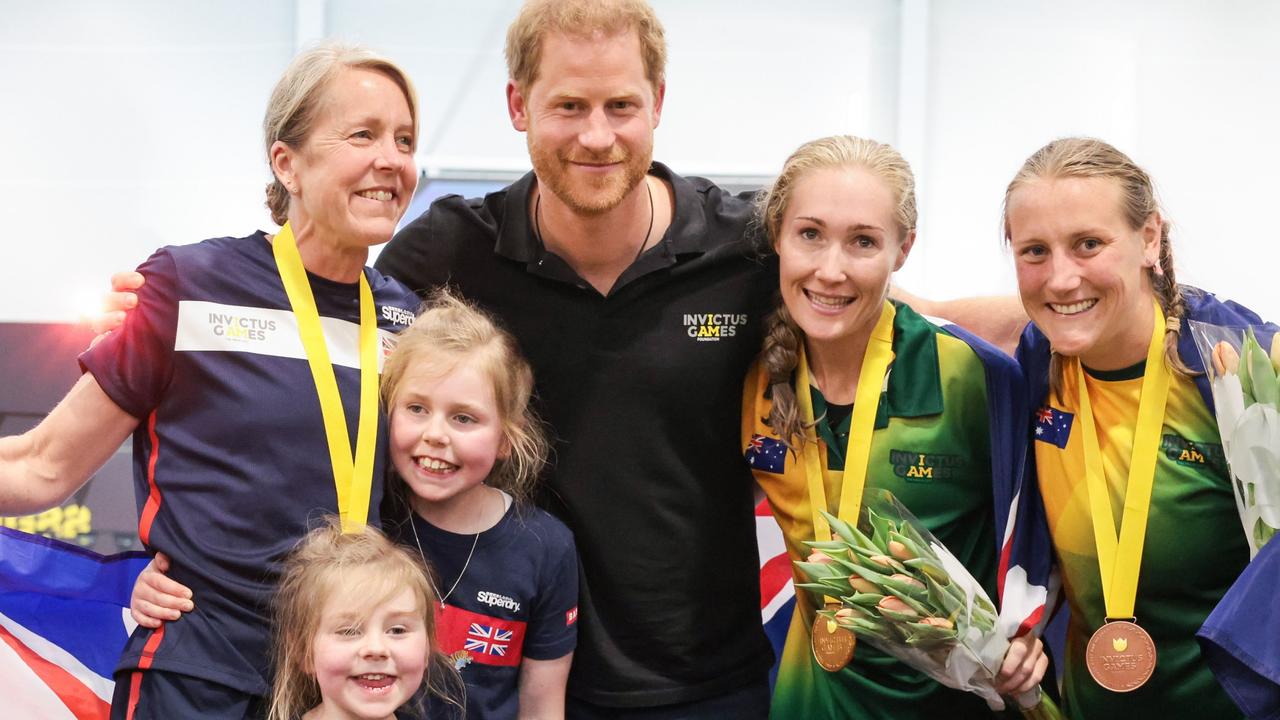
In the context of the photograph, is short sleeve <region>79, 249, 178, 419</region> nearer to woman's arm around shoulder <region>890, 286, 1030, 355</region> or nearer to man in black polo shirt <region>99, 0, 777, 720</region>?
man in black polo shirt <region>99, 0, 777, 720</region>

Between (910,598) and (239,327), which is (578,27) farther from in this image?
(910,598)

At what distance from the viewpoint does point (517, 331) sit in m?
2.57

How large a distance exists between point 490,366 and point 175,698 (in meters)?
0.85

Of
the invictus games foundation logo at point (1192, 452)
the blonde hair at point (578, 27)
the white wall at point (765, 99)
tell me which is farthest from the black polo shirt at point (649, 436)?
the white wall at point (765, 99)

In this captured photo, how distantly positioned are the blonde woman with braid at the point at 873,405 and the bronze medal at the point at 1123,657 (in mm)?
157

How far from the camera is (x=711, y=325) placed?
8.46 feet

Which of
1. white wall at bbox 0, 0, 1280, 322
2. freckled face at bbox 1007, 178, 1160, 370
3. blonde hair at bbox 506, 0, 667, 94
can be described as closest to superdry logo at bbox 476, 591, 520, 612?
blonde hair at bbox 506, 0, 667, 94

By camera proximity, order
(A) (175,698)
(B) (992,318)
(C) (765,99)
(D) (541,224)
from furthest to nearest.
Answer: (C) (765,99)
(B) (992,318)
(D) (541,224)
(A) (175,698)

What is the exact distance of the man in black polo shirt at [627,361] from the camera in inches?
97.3

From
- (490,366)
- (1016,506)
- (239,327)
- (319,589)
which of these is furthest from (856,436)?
(239,327)

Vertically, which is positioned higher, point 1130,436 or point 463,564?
point 1130,436

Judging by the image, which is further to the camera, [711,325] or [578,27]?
[711,325]

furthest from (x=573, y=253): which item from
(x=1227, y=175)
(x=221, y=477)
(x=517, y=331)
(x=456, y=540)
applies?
(x=1227, y=175)

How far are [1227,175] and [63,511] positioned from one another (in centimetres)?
579
